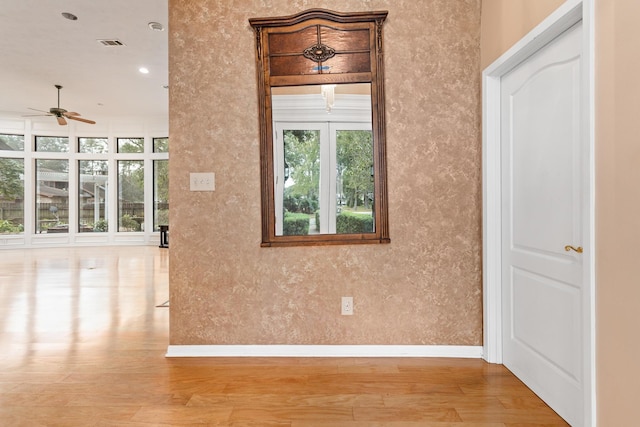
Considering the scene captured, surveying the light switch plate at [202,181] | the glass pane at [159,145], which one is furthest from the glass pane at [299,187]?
the glass pane at [159,145]

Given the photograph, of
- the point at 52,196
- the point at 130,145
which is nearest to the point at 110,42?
the point at 130,145

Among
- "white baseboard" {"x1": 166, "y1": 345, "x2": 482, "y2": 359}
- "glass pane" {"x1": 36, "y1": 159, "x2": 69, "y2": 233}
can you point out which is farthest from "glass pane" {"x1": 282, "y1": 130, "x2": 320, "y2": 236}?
"glass pane" {"x1": 36, "y1": 159, "x2": 69, "y2": 233}

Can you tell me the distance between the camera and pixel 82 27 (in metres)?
4.63

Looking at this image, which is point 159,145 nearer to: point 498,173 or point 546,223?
point 498,173

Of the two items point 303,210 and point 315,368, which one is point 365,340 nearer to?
point 315,368

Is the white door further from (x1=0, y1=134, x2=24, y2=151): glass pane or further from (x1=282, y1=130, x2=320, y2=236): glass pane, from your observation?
(x1=0, y1=134, x2=24, y2=151): glass pane

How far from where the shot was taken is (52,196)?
959 cm

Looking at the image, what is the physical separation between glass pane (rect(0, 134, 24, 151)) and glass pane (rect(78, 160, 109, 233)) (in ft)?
4.80

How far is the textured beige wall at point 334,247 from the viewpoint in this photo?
2.46 m

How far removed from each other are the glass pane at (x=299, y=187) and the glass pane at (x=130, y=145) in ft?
29.3

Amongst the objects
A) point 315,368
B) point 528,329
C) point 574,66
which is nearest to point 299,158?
point 315,368

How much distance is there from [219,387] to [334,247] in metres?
1.15

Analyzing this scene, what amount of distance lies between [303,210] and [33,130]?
1046 cm

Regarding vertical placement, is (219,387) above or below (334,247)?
below
